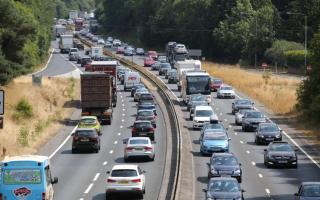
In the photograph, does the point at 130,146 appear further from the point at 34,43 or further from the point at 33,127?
the point at 34,43

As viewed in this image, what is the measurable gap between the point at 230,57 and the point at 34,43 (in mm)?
37134

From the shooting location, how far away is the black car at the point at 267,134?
59406 millimetres

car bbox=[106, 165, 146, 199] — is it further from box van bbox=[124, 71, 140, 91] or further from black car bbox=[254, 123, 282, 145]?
box van bbox=[124, 71, 140, 91]

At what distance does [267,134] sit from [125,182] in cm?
2388

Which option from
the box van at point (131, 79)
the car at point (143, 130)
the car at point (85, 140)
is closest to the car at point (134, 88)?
the box van at point (131, 79)

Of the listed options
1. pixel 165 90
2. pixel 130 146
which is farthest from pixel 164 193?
pixel 165 90

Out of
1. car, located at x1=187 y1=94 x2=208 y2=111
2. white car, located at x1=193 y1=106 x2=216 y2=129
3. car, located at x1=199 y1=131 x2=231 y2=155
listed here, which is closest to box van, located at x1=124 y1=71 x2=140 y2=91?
car, located at x1=187 y1=94 x2=208 y2=111

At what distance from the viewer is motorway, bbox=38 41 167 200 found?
1613 inches

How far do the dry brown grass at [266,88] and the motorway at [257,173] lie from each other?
21.7 meters

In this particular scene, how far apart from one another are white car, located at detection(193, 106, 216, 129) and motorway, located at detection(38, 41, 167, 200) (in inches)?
99.1

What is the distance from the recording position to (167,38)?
190 meters

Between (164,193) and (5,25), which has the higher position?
(5,25)

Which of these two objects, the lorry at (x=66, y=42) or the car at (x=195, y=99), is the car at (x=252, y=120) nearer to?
the car at (x=195, y=99)

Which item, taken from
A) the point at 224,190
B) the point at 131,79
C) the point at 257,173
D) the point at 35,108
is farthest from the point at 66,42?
the point at 224,190
